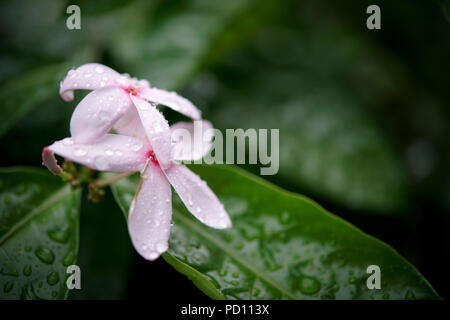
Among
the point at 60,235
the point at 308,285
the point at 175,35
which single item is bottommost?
the point at 308,285

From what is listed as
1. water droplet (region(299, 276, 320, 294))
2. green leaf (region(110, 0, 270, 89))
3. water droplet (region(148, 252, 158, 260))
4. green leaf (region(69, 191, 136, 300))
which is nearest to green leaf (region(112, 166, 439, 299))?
water droplet (region(299, 276, 320, 294))

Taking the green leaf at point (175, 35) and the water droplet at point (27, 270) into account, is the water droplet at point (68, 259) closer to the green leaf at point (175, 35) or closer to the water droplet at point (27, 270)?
the water droplet at point (27, 270)

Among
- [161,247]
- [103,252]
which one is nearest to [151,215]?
[161,247]

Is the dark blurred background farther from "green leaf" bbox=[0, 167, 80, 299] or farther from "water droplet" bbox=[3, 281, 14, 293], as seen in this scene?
"water droplet" bbox=[3, 281, 14, 293]

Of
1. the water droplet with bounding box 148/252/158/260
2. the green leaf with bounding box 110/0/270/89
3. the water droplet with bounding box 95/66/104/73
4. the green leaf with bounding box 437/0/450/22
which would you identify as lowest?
the water droplet with bounding box 148/252/158/260

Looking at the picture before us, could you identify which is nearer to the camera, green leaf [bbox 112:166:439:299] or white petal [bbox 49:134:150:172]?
white petal [bbox 49:134:150:172]

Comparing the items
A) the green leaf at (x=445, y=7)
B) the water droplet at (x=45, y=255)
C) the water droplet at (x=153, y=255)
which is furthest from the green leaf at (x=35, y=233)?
the green leaf at (x=445, y=7)

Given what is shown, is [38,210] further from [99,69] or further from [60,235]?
[99,69]

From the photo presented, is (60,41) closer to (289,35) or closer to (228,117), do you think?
(228,117)

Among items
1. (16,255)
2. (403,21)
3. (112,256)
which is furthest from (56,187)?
(403,21)
